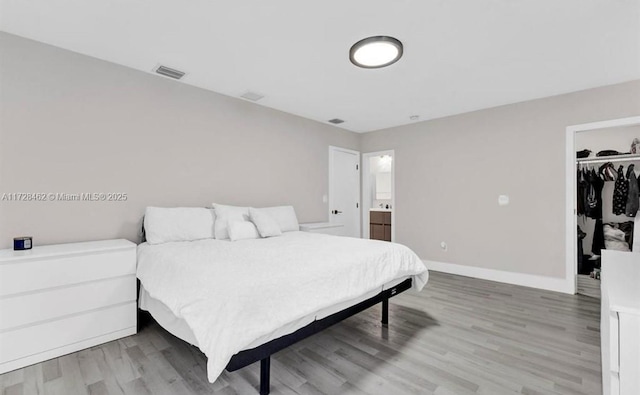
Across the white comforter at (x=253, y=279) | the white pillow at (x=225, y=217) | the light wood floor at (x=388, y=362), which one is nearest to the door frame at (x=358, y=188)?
the white pillow at (x=225, y=217)

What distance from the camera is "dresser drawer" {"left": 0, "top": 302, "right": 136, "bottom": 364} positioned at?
77.5 inches

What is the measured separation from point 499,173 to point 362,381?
141 inches

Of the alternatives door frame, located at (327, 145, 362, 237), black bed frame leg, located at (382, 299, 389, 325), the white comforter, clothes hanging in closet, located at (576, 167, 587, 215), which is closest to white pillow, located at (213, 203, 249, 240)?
the white comforter

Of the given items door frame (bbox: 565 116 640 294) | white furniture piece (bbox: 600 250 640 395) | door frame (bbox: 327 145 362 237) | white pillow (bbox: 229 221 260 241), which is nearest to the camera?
white furniture piece (bbox: 600 250 640 395)

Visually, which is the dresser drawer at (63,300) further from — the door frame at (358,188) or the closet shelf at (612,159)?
the closet shelf at (612,159)

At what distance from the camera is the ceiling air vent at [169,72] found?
9.62 feet

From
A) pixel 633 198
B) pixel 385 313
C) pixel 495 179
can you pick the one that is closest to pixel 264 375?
pixel 385 313

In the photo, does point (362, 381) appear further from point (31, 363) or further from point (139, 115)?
point (139, 115)

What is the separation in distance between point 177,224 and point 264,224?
92 centimetres

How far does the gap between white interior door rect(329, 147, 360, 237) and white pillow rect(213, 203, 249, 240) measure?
2086mm

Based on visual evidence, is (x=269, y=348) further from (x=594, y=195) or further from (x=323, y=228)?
(x=594, y=195)

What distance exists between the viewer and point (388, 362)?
2059 mm

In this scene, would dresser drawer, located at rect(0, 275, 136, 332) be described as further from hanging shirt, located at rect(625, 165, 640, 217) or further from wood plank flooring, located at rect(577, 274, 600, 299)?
hanging shirt, located at rect(625, 165, 640, 217)

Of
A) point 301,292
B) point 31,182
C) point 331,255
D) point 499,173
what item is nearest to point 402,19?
point 331,255
